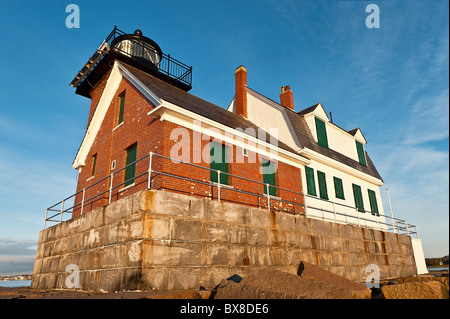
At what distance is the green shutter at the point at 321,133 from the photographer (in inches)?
704

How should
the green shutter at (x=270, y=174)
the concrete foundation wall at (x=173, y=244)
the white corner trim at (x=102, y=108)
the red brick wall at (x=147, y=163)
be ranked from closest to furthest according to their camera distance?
the concrete foundation wall at (x=173, y=244), the red brick wall at (x=147, y=163), the green shutter at (x=270, y=174), the white corner trim at (x=102, y=108)

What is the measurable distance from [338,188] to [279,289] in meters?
12.9

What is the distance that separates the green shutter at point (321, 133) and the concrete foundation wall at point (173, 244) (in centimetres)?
711

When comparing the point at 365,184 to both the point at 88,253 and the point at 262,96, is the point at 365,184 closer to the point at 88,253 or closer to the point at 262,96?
the point at 262,96

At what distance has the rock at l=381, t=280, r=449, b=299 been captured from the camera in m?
5.64

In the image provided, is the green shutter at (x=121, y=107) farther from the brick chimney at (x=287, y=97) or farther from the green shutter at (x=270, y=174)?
the brick chimney at (x=287, y=97)

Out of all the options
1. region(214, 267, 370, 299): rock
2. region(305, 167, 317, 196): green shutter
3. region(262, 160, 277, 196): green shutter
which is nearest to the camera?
region(214, 267, 370, 299): rock

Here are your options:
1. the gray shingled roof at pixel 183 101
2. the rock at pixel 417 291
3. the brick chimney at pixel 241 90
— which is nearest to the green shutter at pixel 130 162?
the gray shingled roof at pixel 183 101

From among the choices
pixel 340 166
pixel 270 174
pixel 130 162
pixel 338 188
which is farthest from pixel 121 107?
pixel 338 188

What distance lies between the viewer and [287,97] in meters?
20.1

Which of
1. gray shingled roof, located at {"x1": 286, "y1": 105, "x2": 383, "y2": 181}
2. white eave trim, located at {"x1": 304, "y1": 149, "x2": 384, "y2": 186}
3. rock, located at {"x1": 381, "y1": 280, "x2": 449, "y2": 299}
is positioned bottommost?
rock, located at {"x1": 381, "y1": 280, "x2": 449, "y2": 299}

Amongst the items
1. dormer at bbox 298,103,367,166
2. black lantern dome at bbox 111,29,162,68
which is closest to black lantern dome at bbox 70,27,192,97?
black lantern dome at bbox 111,29,162,68

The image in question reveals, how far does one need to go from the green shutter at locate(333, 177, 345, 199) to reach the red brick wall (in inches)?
126

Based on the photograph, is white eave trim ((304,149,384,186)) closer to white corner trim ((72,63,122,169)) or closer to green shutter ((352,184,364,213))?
green shutter ((352,184,364,213))
